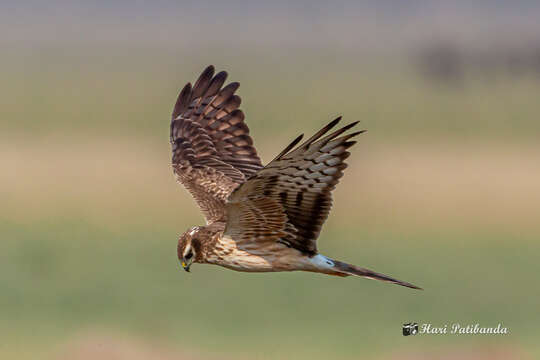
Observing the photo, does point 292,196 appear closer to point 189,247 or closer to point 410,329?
point 189,247

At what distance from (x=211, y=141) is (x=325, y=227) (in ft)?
57.1

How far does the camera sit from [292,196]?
8.17 metres

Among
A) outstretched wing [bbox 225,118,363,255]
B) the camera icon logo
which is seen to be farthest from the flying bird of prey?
the camera icon logo

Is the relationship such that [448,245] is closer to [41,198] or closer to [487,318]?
[487,318]

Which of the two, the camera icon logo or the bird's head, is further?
the camera icon logo

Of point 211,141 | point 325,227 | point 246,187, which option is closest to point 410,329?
point 211,141

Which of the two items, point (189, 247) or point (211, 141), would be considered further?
point (211, 141)

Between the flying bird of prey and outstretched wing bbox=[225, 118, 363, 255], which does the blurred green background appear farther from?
outstretched wing bbox=[225, 118, 363, 255]

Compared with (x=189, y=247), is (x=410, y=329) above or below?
below

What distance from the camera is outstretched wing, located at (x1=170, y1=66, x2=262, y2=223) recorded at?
9945 millimetres

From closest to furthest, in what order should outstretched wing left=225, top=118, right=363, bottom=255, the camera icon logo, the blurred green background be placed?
outstretched wing left=225, top=118, right=363, bottom=255, the camera icon logo, the blurred green background

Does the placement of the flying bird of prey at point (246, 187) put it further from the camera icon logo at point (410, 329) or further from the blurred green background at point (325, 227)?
the camera icon logo at point (410, 329)

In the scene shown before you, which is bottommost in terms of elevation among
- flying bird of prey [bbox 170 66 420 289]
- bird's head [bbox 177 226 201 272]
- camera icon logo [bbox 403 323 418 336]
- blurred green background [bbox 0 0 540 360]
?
blurred green background [bbox 0 0 540 360]

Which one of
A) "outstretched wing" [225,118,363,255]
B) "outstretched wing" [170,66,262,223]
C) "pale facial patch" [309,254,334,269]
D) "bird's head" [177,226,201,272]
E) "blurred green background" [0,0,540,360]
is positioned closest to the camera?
"outstretched wing" [225,118,363,255]
